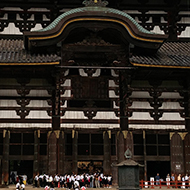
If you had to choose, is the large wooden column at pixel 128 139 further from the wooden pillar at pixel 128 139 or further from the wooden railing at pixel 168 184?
the wooden railing at pixel 168 184

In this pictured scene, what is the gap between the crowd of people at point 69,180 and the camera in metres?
26.1

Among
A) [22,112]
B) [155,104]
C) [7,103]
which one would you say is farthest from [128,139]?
[7,103]

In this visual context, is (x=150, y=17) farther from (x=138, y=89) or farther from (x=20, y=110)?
(x=20, y=110)

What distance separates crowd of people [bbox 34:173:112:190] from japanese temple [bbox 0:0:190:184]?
30.2 inches

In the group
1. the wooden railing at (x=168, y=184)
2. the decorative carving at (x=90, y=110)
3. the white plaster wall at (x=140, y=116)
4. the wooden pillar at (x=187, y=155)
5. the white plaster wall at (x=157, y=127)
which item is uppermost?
the decorative carving at (x=90, y=110)

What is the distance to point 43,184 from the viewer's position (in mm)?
26688

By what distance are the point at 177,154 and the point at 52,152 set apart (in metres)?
8.62

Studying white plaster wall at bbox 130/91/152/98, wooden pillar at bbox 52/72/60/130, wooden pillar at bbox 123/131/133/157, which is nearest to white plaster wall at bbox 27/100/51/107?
wooden pillar at bbox 52/72/60/130

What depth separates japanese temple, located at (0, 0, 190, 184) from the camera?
2731cm

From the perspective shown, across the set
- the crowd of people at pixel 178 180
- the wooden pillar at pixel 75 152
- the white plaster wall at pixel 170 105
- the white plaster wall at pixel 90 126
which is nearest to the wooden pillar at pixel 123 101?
the white plaster wall at pixel 90 126

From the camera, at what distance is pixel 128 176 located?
2064 centimetres

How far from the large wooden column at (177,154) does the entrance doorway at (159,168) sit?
4.33 m

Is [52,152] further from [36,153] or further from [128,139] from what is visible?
[128,139]

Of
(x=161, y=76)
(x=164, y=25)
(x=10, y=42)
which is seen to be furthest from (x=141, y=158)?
(x=10, y=42)
